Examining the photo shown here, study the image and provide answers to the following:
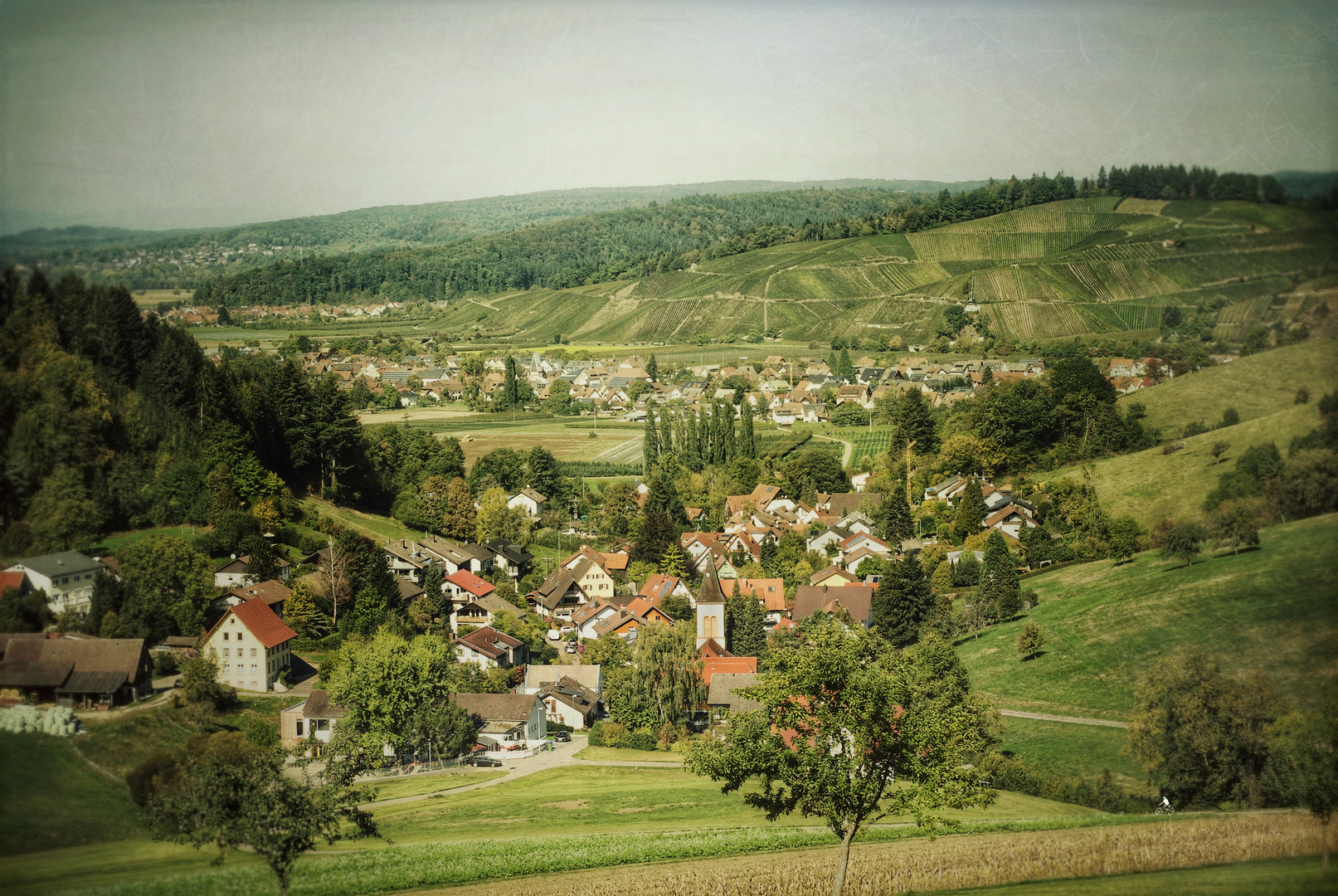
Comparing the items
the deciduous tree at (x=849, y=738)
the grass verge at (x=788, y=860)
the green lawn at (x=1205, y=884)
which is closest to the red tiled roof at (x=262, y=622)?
the grass verge at (x=788, y=860)

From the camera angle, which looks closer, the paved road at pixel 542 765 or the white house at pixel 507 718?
the paved road at pixel 542 765

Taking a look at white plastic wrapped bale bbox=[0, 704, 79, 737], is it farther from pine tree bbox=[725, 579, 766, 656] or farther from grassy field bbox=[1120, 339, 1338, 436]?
grassy field bbox=[1120, 339, 1338, 436]

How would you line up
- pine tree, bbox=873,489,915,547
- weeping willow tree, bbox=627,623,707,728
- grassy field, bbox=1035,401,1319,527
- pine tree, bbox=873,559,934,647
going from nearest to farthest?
grassy field, bbox=1035,401,1319,527 → weeping willow tree, bbox=627,623,707,728 → pine tree, bbox=873,559,934,647 → pine tree, bbox=873,489,915,547

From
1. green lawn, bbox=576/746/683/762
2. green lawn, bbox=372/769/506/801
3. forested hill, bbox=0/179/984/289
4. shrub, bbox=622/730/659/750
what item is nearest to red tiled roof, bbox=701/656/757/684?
shrub, bbox=622/730/659/750

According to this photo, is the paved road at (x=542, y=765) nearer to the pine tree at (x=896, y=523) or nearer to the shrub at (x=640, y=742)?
the shrub at (x=640, y=742)

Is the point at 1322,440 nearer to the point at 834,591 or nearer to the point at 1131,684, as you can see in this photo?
the point at 1131,684

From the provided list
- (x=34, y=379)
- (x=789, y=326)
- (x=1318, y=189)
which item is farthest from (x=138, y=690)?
(x=789, y=326)
